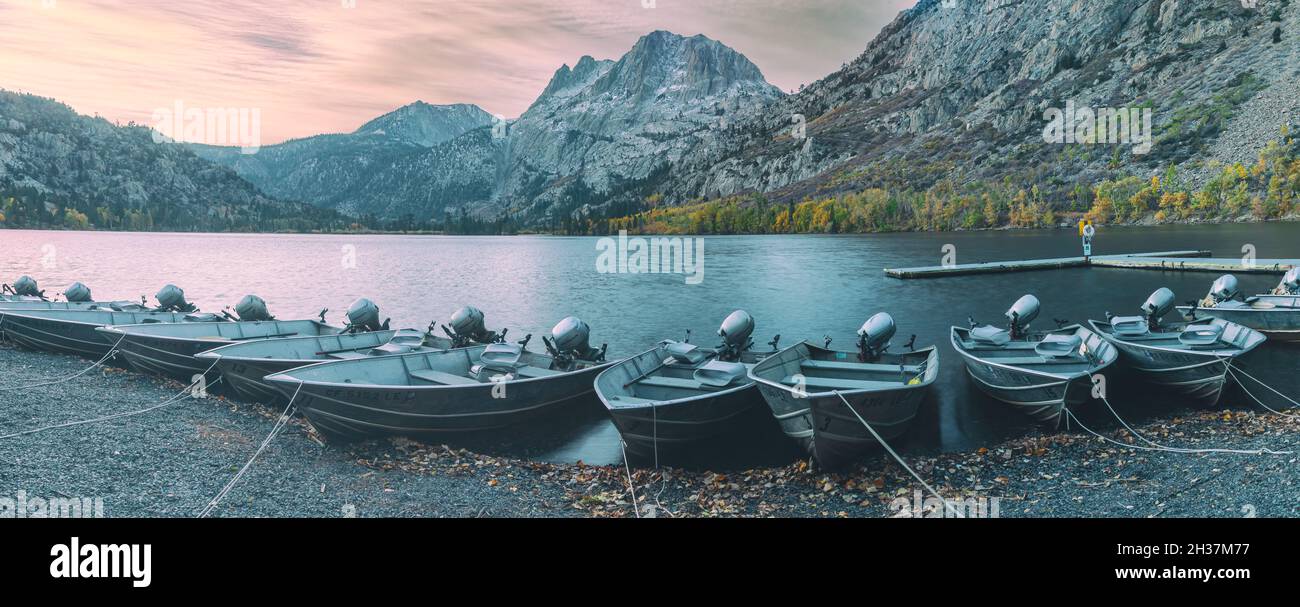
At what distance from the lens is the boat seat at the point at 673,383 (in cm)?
1717

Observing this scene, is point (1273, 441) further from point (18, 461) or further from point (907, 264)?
point (907, 264)

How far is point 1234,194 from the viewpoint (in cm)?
12925

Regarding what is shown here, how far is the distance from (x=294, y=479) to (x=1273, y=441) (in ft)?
65.9

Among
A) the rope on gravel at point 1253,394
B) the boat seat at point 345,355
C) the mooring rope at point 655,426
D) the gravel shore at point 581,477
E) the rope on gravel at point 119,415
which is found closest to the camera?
the gravel shore at point 581,477

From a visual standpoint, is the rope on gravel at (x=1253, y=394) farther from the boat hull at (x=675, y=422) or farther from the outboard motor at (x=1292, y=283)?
the boat hull at (x=675, y=422)

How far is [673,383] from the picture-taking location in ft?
57.3

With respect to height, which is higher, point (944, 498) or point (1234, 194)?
point (1234, 194)

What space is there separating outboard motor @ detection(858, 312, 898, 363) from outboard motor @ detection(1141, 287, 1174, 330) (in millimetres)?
9997

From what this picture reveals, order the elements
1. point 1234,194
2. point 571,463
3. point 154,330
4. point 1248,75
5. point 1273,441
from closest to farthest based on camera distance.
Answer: point 1273,441
point 571,463
point 154,330
point 1234,194
point 1248,75

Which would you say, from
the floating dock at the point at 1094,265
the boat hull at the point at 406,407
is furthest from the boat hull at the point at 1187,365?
the floating dock at the point at 1094,265

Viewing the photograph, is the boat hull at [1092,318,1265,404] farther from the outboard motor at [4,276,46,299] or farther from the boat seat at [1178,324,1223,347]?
the outboard motor at [4,276,46,299]

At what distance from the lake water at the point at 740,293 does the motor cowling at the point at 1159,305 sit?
3.92 metres
